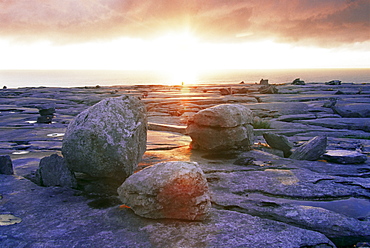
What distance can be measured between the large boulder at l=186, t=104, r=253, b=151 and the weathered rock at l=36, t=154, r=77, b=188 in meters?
2.71

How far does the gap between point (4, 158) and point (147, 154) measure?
2296 mm

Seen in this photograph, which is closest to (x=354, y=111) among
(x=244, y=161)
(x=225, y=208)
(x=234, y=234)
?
(x=244, y=161)

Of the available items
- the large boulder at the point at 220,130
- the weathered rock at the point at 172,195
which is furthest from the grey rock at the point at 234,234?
the large boulder at the point at 220,130

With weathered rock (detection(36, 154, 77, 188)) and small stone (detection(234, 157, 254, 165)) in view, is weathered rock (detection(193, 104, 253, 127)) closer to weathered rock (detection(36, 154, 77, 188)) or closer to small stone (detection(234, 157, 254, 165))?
small stone (detection(234, 157, 254, 165))

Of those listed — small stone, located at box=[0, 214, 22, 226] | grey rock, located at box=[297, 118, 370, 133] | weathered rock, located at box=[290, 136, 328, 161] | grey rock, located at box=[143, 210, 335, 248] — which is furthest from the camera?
grey rock, located at box=[297, 118, 370, 133]

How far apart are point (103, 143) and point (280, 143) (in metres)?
3.72

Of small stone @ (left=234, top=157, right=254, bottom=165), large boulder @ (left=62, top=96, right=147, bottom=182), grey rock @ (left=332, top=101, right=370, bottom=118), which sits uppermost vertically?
large boulder @ (left=62, top=96, right=147, bottom=182)

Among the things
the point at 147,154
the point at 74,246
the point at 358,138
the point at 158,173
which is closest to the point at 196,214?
the point at 158,173

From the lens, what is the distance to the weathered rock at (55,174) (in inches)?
166

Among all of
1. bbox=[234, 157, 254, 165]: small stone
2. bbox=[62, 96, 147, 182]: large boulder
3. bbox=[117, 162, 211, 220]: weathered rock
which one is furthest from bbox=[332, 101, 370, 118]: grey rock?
bbox=[117, 162, 211, 220]: weathered rock

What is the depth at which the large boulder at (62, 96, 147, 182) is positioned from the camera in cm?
432

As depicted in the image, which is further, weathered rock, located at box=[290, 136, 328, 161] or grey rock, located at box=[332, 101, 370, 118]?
grey rock, located at box=[332, 101, 370, 118]

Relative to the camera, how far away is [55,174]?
4.25 m

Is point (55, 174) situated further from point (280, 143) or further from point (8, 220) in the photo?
point (280, 143)
